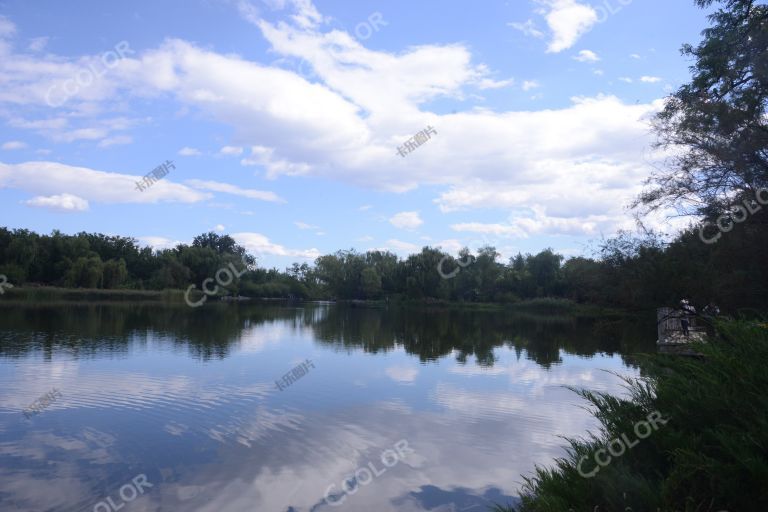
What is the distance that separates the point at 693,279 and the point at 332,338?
22.0 m

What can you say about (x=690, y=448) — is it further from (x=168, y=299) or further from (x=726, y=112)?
(x=168, y=299)

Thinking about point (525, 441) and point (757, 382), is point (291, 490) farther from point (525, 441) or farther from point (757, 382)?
point (757, 382)

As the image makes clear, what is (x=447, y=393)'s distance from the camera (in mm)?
16031

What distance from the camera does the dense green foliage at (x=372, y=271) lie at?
43.9 ft

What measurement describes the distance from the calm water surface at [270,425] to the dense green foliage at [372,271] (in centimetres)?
162

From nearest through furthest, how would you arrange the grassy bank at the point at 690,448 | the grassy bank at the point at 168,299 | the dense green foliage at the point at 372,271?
the grassy bank at the point at 690,448
the dense green foliage at the point at 372,271
the grassy bank at the point at 168,299

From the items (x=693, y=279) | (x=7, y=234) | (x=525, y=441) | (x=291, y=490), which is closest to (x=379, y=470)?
(x=291, y=490)

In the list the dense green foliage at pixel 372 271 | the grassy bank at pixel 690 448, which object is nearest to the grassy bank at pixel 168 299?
the dense green foliage at pixel 372 271

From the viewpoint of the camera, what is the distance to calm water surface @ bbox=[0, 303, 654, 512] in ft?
26.8

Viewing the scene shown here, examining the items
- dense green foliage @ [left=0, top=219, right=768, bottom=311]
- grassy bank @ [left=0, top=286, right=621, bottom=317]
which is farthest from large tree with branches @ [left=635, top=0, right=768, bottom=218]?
grassy bank @ [left=0, top=286, right=621, bottom=317]

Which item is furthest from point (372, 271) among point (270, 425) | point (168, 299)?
point (270, 425)

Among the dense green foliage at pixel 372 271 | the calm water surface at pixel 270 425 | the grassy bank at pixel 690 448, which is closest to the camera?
the grassy bank at pixel 690 448

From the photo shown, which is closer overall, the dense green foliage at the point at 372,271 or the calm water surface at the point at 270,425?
the calm water surface at the point at 270,425

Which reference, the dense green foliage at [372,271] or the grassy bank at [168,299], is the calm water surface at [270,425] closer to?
the dense green foliage at [372,271]
